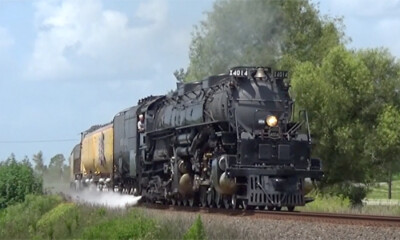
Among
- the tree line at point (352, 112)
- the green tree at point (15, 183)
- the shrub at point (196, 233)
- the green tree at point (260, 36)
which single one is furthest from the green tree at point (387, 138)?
the shrub at point (196, 233)

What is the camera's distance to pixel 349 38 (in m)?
50.1

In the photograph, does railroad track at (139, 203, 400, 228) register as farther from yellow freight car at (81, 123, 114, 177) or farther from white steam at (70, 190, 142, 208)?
yellow freight car at (81, 123, 114, 177)

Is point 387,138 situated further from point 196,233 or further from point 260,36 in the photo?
point 196,233

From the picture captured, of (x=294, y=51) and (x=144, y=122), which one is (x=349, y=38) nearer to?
(x=294, y=51)

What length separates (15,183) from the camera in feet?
131

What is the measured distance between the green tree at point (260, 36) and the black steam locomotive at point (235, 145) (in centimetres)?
2114

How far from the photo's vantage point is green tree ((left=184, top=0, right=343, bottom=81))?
4853 centimetres

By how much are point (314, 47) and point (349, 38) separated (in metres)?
2.69

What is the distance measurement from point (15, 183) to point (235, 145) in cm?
2064

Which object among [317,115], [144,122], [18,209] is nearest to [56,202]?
[18,209]

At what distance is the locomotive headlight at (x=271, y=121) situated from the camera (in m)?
22.2

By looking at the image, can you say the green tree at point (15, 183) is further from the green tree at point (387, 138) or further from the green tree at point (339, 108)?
the green tree at point (387, 138)

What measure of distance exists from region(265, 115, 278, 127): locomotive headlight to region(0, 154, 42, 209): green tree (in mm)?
20260

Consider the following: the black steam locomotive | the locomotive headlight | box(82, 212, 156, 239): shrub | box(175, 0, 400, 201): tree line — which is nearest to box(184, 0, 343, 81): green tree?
box(175, 0, 400, 201): tree line
